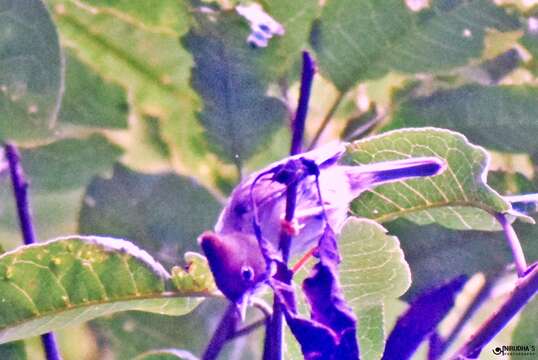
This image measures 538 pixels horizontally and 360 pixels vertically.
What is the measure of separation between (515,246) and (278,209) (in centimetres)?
15

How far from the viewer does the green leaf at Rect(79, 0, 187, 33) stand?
0.57 metres

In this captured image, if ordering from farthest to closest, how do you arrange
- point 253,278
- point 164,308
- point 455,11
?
point 455,11, point 164,308, point 253,278

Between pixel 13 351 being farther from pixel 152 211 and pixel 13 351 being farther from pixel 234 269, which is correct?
pixel 234 269

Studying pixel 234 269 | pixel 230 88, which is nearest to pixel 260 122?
pixel 230 88

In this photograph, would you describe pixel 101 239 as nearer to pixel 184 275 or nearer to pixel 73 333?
pixel 184 275

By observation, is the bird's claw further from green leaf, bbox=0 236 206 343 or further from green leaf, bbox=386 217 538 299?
green leaf, bbox=386 217 538 299

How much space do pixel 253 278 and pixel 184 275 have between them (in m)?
0.11

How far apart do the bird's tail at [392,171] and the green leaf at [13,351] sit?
295 mm

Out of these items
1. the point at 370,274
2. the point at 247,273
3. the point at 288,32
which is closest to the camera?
the point at 247,273

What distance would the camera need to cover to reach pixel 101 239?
0.40 metres

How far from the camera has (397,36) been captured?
1.87ft

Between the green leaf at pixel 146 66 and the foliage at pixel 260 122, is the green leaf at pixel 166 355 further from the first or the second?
the green leaf at pixel 146 66

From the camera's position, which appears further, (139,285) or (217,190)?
(217,190)

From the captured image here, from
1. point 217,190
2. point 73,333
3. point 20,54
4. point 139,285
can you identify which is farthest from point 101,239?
point 73,333
